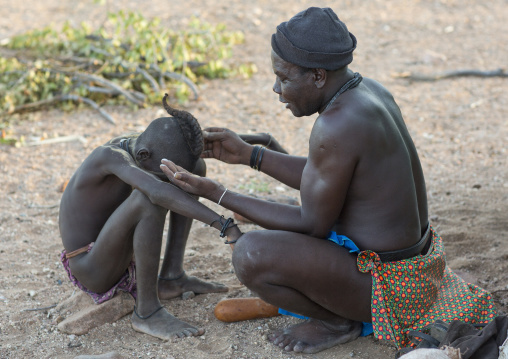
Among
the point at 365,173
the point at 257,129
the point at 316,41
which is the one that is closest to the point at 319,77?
the point at 316,41

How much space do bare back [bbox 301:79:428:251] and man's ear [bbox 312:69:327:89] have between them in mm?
112

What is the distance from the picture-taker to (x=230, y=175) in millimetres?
5238

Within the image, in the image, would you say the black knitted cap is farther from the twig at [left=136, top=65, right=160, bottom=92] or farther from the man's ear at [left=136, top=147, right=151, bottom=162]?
the twig at [left=136, top=65, right=160, bottom=92]

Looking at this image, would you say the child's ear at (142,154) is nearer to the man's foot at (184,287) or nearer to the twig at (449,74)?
→ the man's foot at (184,287)

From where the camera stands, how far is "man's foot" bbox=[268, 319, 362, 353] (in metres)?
2.99

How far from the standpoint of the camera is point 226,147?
3.41 meters

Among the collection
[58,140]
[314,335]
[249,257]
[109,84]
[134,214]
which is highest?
[134,214]

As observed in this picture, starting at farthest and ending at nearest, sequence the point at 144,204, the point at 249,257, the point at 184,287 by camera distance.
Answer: the point at 184,287 < the point at 144,204 < the point at 249,257

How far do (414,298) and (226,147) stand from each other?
4.16ft

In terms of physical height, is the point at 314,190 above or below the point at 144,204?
above

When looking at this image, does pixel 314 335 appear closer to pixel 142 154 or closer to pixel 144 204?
pixel 144 204

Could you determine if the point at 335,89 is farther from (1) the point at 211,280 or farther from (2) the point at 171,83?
(2) the point at 171,83

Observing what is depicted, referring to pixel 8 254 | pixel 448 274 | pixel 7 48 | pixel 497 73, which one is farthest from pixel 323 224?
pixel 7 48

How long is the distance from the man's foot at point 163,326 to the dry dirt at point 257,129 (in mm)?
41
